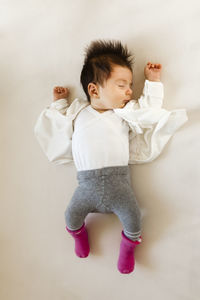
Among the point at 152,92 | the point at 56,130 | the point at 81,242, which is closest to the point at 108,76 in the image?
the point at 152,92

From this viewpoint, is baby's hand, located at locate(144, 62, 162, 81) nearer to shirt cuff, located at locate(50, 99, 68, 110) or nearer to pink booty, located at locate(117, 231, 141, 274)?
shirt cuff, located at locate(50, 99, 68, 110)

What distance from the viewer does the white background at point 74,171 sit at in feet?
2.93

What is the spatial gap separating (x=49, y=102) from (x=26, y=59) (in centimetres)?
23

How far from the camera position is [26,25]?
1.09 m

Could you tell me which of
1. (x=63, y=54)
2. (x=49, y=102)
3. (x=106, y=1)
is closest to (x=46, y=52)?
(x=63, y=54)

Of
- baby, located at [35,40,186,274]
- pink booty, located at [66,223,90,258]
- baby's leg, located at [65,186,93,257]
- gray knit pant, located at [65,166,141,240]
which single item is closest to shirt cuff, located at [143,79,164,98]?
baby, located at [35,40,186,274]

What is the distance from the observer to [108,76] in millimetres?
867

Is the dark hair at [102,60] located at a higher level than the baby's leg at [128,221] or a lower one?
higher

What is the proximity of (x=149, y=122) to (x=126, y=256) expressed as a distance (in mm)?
490

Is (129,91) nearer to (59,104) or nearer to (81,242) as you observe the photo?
(59,104)

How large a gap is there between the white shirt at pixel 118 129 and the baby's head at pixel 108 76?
0.04 metres

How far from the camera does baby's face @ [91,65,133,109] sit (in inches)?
34.1

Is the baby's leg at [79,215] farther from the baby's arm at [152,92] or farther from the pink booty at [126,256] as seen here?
the baby's arm at [152,92]

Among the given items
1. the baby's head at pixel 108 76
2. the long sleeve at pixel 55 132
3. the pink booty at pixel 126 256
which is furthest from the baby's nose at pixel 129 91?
the pink booty at pixel 126 256
